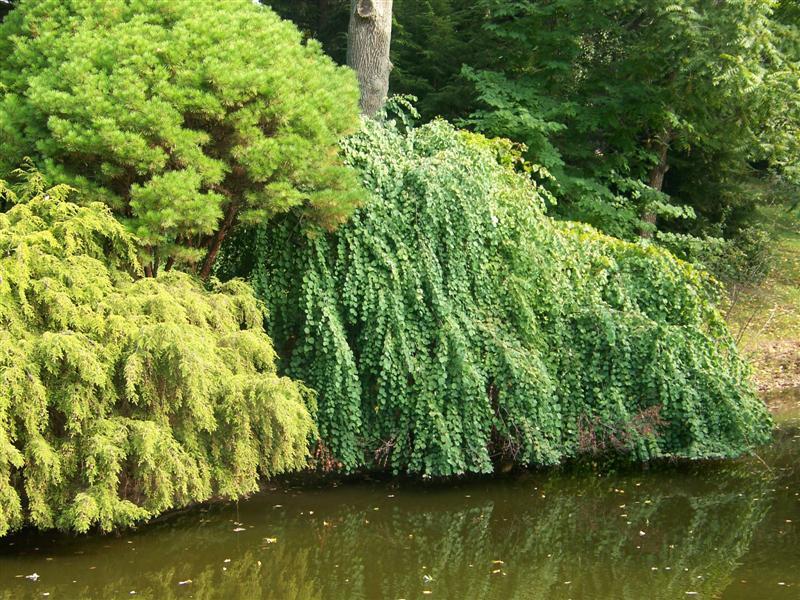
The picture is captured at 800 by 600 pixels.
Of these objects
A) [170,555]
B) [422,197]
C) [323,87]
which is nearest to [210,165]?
[323,87]

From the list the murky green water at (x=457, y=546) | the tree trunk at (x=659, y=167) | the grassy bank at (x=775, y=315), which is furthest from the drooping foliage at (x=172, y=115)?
the tree trunk at (x=659, y=167)

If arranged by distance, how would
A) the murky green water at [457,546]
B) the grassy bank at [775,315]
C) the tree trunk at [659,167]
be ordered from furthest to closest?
the tree trunk at [659,167]
the grassy bank at [775,315]
the murky green water at [457,546]

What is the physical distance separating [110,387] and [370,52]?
5783 mm

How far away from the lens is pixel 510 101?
12398 mm

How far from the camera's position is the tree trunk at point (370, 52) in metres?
10.1

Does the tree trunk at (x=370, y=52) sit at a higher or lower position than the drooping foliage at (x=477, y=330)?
higher

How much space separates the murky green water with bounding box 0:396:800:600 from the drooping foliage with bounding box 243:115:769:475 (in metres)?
0.39

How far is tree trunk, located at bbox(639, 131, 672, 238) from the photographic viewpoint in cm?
1377

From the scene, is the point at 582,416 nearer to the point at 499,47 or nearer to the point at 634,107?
the point at 634,107

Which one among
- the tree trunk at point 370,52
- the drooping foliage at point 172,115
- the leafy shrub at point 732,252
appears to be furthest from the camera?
the leafy shrub at point 732,252

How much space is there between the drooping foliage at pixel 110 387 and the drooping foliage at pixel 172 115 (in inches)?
13.8

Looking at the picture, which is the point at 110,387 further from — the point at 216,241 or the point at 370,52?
the point at 370,52

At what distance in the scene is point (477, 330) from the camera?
7.60m

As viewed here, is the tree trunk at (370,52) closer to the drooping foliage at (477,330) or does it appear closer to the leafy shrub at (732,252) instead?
the drooping foliage at (477,330)
